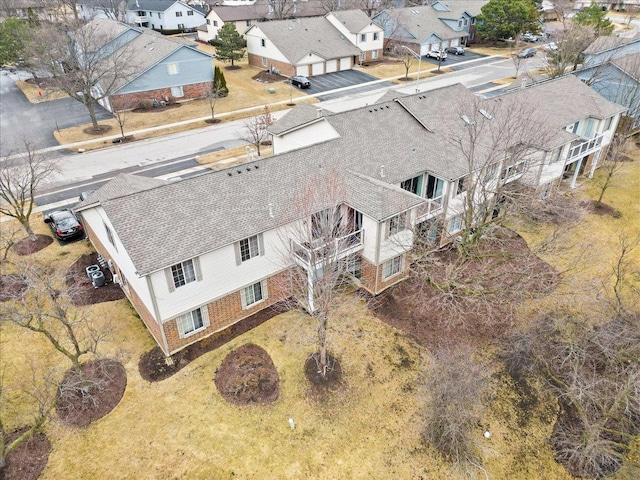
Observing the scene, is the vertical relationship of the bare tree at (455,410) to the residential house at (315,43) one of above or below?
below

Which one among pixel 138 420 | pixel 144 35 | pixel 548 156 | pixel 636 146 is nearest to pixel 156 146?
pixel 144 35

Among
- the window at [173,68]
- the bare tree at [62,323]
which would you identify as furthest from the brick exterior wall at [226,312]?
the window at [173,68]

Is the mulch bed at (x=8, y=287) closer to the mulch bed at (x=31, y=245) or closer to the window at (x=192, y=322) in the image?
the mulch bed at (x=31, y=245)

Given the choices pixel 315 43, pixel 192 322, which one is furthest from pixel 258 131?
pixel 315 43

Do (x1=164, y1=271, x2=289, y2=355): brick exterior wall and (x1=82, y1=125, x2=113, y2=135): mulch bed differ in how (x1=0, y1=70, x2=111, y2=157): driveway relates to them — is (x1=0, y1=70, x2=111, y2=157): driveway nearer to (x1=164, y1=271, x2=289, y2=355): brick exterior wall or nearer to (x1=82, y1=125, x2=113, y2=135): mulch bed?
(x1=82, y1=125, x2=113, y2=135): mulch bed

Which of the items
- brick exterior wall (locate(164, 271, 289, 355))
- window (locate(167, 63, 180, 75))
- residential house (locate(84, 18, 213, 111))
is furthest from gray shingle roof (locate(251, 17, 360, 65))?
brick exterior wall (locate(164, 271, 289, 355))

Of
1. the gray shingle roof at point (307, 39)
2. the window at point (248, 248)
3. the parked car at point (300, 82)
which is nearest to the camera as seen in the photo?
the window at point (248, 248)

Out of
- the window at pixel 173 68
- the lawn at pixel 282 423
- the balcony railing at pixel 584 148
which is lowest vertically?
the lawn at pixel 282 423
